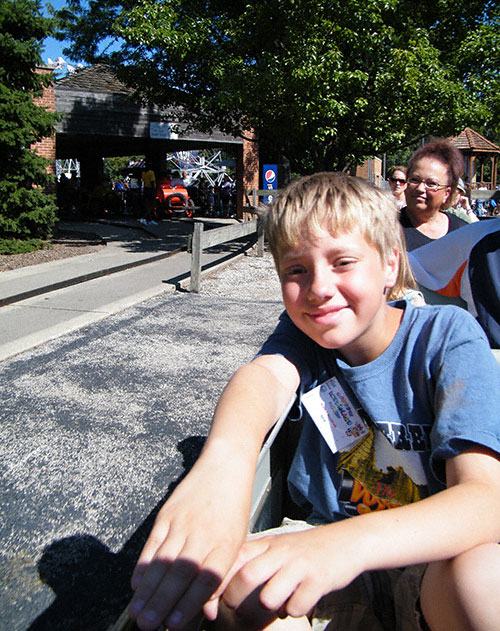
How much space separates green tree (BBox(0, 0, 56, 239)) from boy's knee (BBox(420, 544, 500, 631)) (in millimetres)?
12101

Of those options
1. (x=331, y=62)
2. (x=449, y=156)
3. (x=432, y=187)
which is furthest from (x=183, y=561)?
(x=331, y=62)

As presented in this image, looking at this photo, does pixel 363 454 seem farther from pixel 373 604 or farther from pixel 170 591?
pixel 170 591

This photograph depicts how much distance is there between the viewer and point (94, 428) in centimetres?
345

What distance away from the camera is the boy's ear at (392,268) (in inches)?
56.6

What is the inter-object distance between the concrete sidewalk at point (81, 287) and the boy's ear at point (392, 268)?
4.28 m

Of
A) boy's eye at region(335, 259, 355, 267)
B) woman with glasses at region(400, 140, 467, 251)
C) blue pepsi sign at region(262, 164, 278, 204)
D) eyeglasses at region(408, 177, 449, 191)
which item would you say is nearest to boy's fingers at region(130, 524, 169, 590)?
boy's eye at region(335, 259, 355, 267)

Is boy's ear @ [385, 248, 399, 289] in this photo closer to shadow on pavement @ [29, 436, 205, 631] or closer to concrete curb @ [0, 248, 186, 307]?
shadow on pavement @ [29, 436, 205, 631]

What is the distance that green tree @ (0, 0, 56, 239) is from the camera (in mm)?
10945

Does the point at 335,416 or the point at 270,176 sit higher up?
the point at 270,176

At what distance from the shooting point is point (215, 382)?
4.27m

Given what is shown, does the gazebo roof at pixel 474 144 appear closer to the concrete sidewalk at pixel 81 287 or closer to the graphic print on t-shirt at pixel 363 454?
the concrete sidewalk at pixel 81 287

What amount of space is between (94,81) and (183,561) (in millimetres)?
20890

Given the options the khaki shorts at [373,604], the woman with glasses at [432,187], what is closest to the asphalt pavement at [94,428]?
the khaki shorts at [373,604]

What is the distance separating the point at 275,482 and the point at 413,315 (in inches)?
28.1
